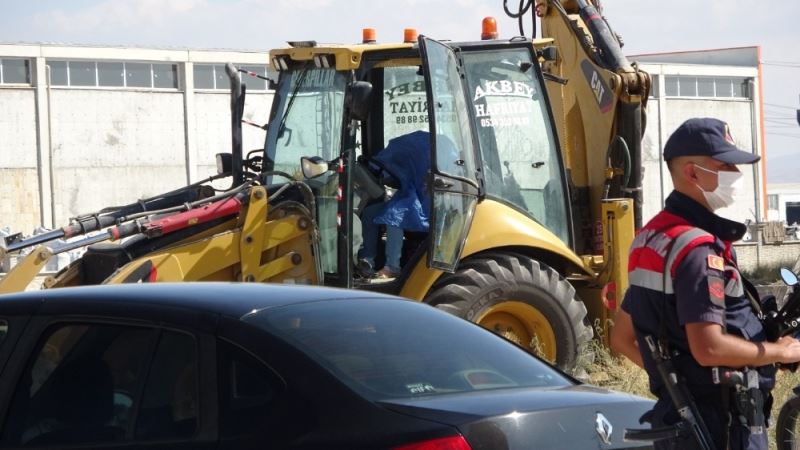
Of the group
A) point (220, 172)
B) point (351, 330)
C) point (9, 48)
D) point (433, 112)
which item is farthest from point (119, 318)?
point (9, 48)

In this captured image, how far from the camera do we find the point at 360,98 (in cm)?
937

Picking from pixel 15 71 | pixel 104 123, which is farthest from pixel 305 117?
pixel 104 123

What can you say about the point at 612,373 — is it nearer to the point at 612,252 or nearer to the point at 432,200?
the point at 612,252

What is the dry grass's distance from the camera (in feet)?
30.5

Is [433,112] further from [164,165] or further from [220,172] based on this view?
[164,165]

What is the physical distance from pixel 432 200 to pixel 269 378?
18.5ft

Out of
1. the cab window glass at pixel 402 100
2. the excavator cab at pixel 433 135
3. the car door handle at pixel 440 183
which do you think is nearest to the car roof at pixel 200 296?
the excavator cab at pixel 433 135

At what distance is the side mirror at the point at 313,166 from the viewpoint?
10.0 m

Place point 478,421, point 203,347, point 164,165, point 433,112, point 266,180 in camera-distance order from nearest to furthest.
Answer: point 478,421, point 203,347, point 433,112, point 266,180, point 164,165

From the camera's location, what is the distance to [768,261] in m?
49.8

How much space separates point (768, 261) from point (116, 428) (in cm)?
4773

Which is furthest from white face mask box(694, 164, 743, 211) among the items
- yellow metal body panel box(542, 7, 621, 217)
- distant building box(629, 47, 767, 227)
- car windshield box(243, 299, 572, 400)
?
distant building box(629, 47, 767, 227)

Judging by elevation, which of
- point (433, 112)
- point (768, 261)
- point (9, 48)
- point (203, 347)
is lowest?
point (768, 261)

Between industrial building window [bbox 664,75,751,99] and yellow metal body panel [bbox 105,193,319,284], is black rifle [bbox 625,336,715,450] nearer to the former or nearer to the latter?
yellow metal body panel [bbox 105,193,319,284]
